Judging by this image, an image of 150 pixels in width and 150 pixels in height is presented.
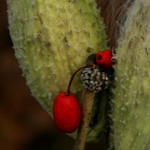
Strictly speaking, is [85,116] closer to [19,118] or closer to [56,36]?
[56,36]

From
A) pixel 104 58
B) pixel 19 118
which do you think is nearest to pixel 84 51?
pixel 104 58

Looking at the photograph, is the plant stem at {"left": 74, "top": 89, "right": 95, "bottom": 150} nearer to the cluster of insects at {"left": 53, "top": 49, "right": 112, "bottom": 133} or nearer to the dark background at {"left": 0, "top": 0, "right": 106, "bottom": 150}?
the cluster of insects at {"left": 53, "top": 49, "right": 112, "bottom": 133}

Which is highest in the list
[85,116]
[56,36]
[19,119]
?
[56,36]

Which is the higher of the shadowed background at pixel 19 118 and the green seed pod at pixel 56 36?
the green seed pod at pixel 56 36

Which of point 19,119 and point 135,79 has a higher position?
point 135,79

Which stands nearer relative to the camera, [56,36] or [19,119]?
[56,36]

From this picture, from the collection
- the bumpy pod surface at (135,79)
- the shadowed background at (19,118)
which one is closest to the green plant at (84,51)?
the bumpy pod surface at (135,79)

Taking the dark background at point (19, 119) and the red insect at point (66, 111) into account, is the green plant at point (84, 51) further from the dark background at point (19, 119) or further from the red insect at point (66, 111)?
the dark background at point (19, 119)

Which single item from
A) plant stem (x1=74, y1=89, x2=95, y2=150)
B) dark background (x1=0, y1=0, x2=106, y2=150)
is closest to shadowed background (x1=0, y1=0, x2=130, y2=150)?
dark background (x1=0, y1=0, x2=106, y2=150)
